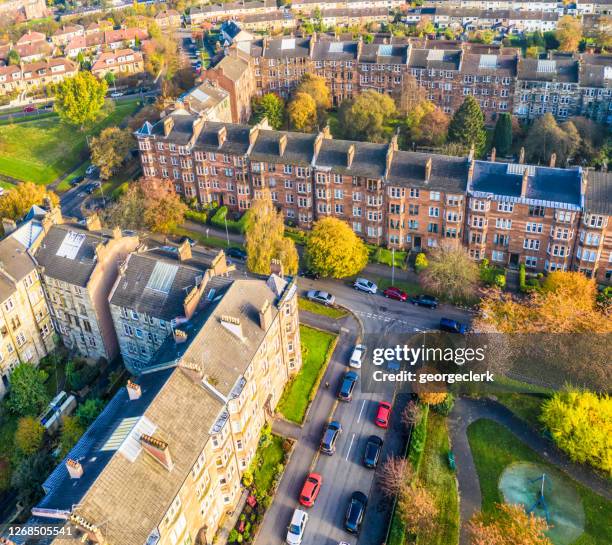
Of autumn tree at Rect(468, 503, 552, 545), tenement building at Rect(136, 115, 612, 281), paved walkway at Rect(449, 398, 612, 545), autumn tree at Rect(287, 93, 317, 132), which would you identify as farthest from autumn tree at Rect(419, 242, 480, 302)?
autumn tree at Rect(287, 93, 317, 132)

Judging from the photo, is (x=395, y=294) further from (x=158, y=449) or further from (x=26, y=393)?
(x=26, y=393)

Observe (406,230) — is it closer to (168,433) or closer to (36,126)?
(168,433)

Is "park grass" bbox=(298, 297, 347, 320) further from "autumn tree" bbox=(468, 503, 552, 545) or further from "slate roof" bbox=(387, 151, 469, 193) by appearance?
"autumn tree" bbox=(468, 503, 552, 545)

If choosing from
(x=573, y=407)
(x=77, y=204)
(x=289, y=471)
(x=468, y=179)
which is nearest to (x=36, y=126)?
(x=77, y=204)

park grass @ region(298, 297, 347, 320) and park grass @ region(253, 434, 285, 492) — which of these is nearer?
park grass @ region(253, 434, 285, 492)

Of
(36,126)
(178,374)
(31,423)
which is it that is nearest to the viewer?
(178,374)
